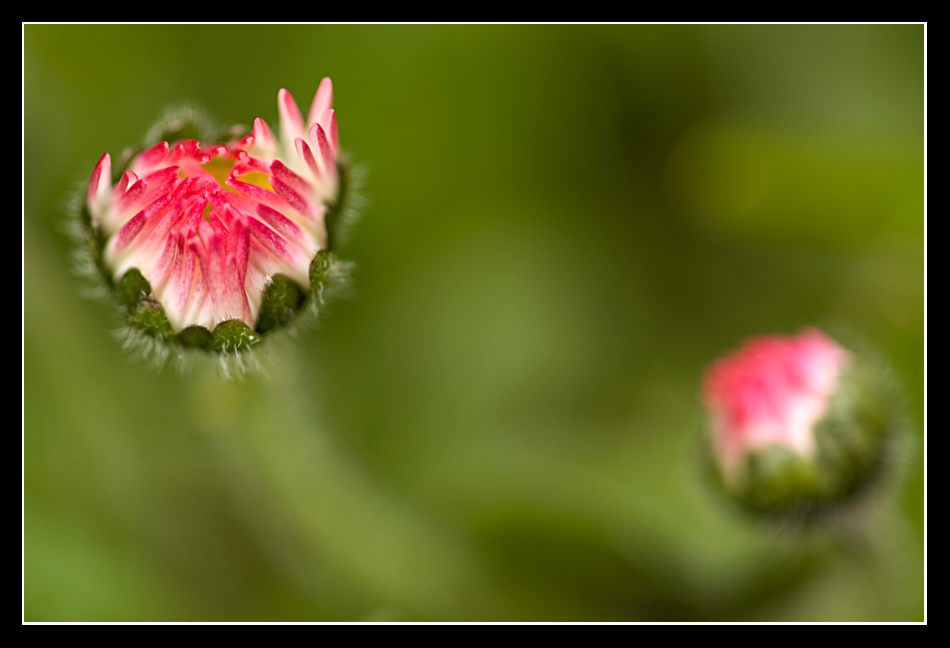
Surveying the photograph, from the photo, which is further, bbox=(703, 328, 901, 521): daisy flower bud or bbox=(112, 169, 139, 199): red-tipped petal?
bbox=(703, 328, 901, 521): daisy flower bud

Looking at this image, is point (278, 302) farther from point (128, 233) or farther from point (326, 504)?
point (326, 504)

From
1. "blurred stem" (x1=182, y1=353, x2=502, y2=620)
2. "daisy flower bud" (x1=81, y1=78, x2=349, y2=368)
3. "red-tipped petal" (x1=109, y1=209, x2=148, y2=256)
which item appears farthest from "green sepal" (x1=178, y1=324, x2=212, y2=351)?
"blurred stem" (x1=182, y1=353, x2=502, y2=620)

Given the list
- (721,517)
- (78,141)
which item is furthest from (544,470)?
(78,141)

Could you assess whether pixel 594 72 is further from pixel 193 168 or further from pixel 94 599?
pixel 94 599

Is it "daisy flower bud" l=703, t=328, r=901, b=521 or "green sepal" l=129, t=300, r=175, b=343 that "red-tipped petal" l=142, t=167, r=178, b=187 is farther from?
"daisy flower bud" l=703, t=328, r=901, b=521

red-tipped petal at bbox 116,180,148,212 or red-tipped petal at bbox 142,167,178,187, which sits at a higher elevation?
red-tipped petal at bbox 142,167,178,187

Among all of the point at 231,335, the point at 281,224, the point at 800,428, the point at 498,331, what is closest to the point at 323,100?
the point at 281,224
